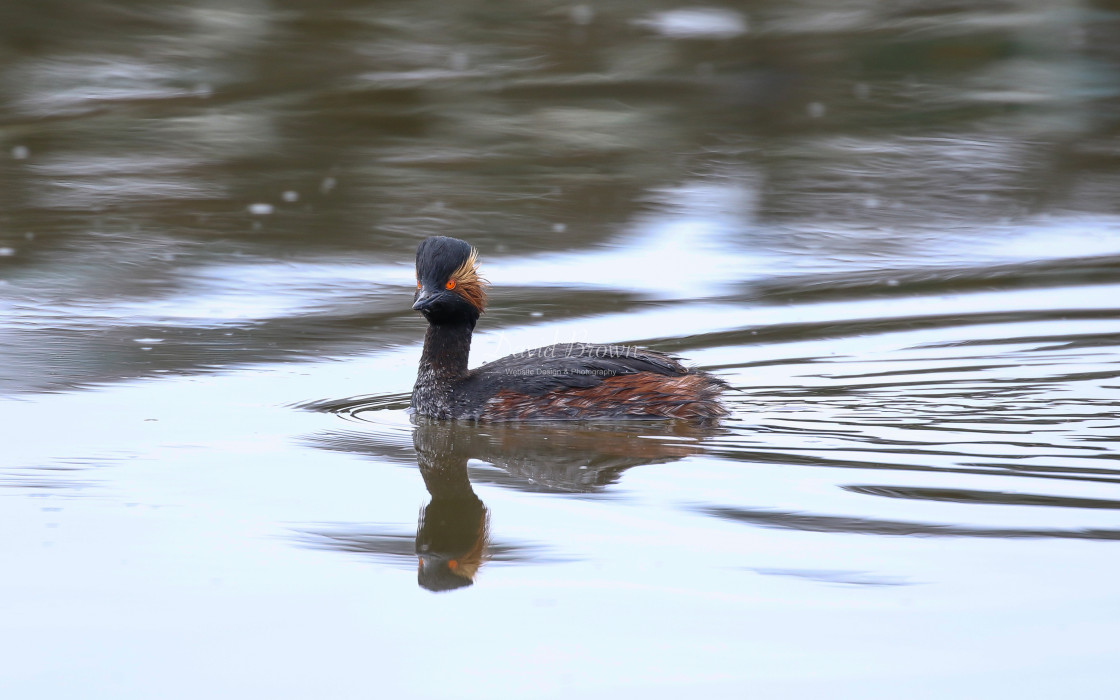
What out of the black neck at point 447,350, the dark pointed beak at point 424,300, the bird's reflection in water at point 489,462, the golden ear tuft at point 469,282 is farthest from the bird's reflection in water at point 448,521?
the golden ear tuft at point 469,282

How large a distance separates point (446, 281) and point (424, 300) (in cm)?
18

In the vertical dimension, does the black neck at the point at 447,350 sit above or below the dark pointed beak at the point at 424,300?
below

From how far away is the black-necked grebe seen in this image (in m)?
7.59

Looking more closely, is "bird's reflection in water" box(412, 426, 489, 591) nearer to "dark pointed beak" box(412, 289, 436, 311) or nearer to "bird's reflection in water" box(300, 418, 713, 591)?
"bird's reflection in water" box(300, 418, 713, 591)

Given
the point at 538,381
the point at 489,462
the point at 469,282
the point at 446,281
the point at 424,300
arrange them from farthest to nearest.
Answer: the point at 469,282 < the point at 446,281 < the point at 424,300 < the point at 538,381 < the point at 489,462

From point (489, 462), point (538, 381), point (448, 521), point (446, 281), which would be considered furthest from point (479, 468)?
point (446, 281)

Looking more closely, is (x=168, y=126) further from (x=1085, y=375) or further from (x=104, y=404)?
(x=1085, y=375)

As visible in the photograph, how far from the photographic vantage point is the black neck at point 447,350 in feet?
26.0

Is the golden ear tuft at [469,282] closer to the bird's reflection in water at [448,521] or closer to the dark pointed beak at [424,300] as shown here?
the dark pointed beak at [424,300]

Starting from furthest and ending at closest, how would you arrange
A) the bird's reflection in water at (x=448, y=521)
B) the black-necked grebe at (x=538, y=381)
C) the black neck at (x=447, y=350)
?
the black neck at (x=447, y=350), the black-necked grebe at (x=538, y=381), the bird's reflection in water at (x=448, y=521)

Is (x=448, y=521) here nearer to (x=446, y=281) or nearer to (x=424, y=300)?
(x=424, y=300)

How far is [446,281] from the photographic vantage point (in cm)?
789

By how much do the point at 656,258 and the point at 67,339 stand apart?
4519mm

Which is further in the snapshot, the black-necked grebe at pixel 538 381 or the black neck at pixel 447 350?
the black neck at pixel 447 350
